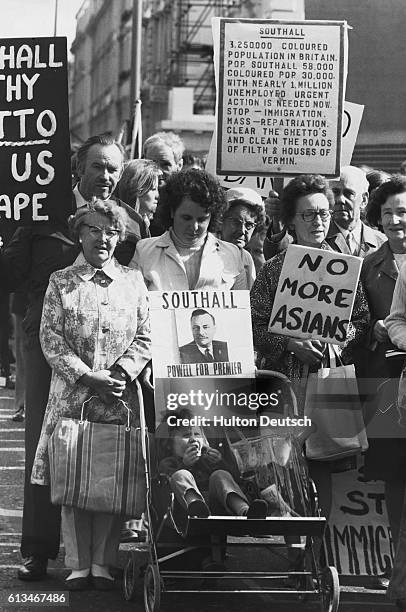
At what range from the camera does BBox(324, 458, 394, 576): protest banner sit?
654 centimetres

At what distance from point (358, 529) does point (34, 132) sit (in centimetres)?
243

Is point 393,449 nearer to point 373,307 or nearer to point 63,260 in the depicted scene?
point 373,307

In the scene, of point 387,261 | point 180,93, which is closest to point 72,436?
point 387,261

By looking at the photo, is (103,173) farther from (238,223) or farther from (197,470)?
(197,470)

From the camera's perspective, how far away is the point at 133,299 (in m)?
6.55

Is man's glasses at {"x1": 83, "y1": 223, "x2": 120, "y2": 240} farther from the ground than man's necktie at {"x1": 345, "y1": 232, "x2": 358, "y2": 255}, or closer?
closer

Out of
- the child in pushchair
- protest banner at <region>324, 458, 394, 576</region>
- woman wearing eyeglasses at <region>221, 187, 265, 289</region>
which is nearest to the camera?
the child in pushchair

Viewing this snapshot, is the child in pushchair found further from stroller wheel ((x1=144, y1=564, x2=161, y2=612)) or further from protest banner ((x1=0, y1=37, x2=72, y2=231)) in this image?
protest banner ((x1=0, y1=37, x2=72, y2=231))

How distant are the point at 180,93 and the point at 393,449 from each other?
37.5 m

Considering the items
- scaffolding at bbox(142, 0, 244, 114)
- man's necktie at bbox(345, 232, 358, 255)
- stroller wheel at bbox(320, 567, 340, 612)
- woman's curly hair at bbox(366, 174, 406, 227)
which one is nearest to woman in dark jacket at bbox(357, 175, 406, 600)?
woman's curly hair at bbox(366, 174, 406, 227)

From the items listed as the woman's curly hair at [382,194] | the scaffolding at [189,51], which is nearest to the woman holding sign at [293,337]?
the woman's curly hair at [382,194]

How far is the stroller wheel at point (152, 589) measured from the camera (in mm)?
5727

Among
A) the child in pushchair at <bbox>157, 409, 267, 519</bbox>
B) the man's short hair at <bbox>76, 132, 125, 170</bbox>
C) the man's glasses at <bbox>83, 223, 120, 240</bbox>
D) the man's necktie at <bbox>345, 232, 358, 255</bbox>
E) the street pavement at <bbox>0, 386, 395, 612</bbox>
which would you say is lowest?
the street pavement at <bbox>0, 386, 395, 612</bbox>

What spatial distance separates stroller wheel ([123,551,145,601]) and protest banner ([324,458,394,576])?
2.85 ft
